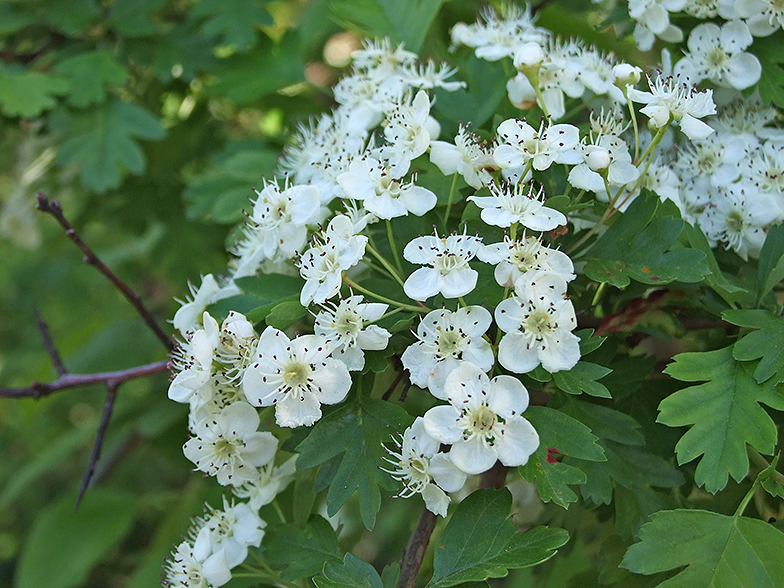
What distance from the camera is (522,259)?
2.38 feet

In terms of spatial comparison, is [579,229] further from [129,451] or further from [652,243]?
[129,451]

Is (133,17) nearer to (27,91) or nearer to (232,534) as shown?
(27,91)

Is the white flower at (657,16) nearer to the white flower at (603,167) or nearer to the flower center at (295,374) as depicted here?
the white flower at (603,167)

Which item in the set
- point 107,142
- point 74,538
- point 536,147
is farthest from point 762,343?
Result: point 74,538

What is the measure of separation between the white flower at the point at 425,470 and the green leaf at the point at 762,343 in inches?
12.7

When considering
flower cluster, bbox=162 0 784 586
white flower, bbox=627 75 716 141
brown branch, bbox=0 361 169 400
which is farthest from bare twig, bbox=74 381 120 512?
white flower, bbox=627 75 716 141

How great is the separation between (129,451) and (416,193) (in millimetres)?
1477

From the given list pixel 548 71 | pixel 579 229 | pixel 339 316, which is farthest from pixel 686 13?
pixel 339 316

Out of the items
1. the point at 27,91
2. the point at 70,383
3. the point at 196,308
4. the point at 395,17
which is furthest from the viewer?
the point at 27,91

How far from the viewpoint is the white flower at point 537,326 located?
0.70m

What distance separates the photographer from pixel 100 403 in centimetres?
284

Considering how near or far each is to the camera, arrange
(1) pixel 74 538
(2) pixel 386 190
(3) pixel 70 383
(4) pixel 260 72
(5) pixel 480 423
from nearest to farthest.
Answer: (5) pixel 480 423 → (2) pixel 386 190 → (3) pixel 70 383 → (4) pixel 260 72 → (1) pixel 74 538

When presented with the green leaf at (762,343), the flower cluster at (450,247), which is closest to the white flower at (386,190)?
the flower cluster at (450,247)

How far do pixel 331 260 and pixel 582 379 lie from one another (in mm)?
279
